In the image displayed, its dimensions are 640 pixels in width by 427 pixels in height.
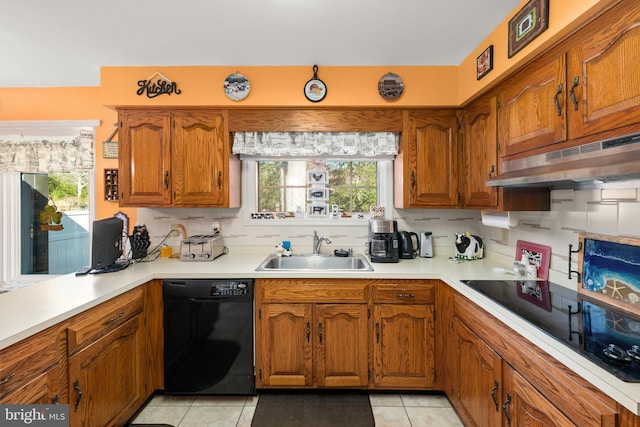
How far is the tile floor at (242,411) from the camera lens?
197cm

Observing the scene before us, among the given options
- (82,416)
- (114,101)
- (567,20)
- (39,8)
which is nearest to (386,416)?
(82,416)

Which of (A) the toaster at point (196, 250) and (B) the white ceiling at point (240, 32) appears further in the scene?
(A) the toaster at point (196, 250)

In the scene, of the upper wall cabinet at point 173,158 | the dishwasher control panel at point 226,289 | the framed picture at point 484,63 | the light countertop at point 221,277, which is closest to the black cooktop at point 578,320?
the light countertop at point 221,277

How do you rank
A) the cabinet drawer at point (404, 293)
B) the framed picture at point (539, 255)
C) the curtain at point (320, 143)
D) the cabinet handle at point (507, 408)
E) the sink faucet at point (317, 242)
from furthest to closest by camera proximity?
1. the sink faucet at point (317, 242)
2. the curtain at point (320, 143)
3. the cabinet drawer at point (404, 293)
4. the framed picture at point (539, 255)
5. the cabinet handle at point (507, 408)

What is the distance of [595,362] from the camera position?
3.12 feet

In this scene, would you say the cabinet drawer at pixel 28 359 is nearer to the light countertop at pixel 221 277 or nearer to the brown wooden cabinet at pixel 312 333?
the light countertop at pixel 221 277

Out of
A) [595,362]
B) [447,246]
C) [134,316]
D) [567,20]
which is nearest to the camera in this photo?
[595,362]

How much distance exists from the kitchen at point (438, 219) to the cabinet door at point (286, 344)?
0.78m

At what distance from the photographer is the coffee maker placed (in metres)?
2.44

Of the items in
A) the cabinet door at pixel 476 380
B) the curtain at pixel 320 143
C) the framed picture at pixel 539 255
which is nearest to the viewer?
the cabinet door at pixel 476 380

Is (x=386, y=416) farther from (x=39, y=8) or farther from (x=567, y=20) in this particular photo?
(x=39, y=8)

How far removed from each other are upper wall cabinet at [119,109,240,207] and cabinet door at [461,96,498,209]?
1.86 m

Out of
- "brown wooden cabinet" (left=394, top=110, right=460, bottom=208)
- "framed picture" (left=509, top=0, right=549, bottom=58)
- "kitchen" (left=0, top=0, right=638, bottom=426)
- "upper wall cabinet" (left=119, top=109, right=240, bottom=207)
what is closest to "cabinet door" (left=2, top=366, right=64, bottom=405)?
"upper wall cabinet" (left=119, top=109, right=240, bottom=207)

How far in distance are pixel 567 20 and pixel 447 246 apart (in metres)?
1.84
